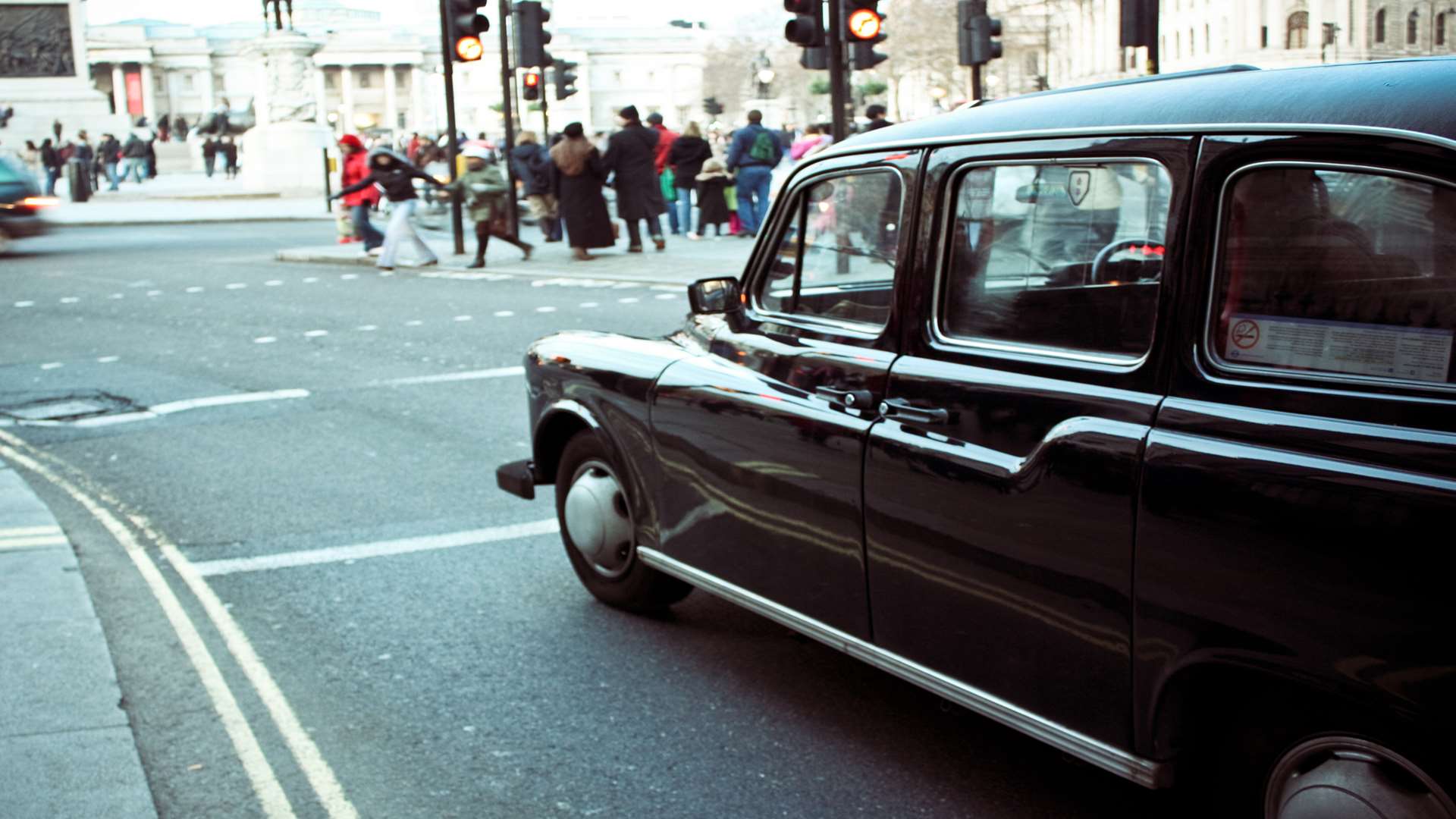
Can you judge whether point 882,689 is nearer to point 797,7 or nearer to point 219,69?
point 797,7

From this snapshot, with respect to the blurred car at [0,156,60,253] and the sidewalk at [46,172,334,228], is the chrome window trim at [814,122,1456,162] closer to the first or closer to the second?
the blurred car at [0,156,60,253]

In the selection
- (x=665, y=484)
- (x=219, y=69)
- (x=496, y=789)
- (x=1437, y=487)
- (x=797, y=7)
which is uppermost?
(x=219, y=69)

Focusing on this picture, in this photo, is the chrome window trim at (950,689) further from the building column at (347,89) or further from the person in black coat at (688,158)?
the building column at (347,89)

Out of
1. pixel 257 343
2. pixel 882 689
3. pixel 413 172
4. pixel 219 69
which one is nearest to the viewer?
pixel 882 689

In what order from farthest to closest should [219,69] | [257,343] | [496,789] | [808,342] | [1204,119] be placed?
[219,69] → [257,343] → [808,342] → [496,789] → [1204,119]

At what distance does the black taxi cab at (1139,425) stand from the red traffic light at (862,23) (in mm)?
10092

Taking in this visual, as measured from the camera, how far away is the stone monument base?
140ft

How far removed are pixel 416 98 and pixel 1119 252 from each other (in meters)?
142

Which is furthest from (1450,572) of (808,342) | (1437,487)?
(808,342)

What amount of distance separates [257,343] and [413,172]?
263 inches

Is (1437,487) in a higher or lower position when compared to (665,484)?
higher

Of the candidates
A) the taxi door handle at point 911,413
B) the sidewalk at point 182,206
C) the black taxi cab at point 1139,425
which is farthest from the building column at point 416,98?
the taxi door handle at point 911,413

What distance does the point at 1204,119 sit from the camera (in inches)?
123

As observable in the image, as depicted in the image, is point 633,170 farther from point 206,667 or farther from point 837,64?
point 206,667
